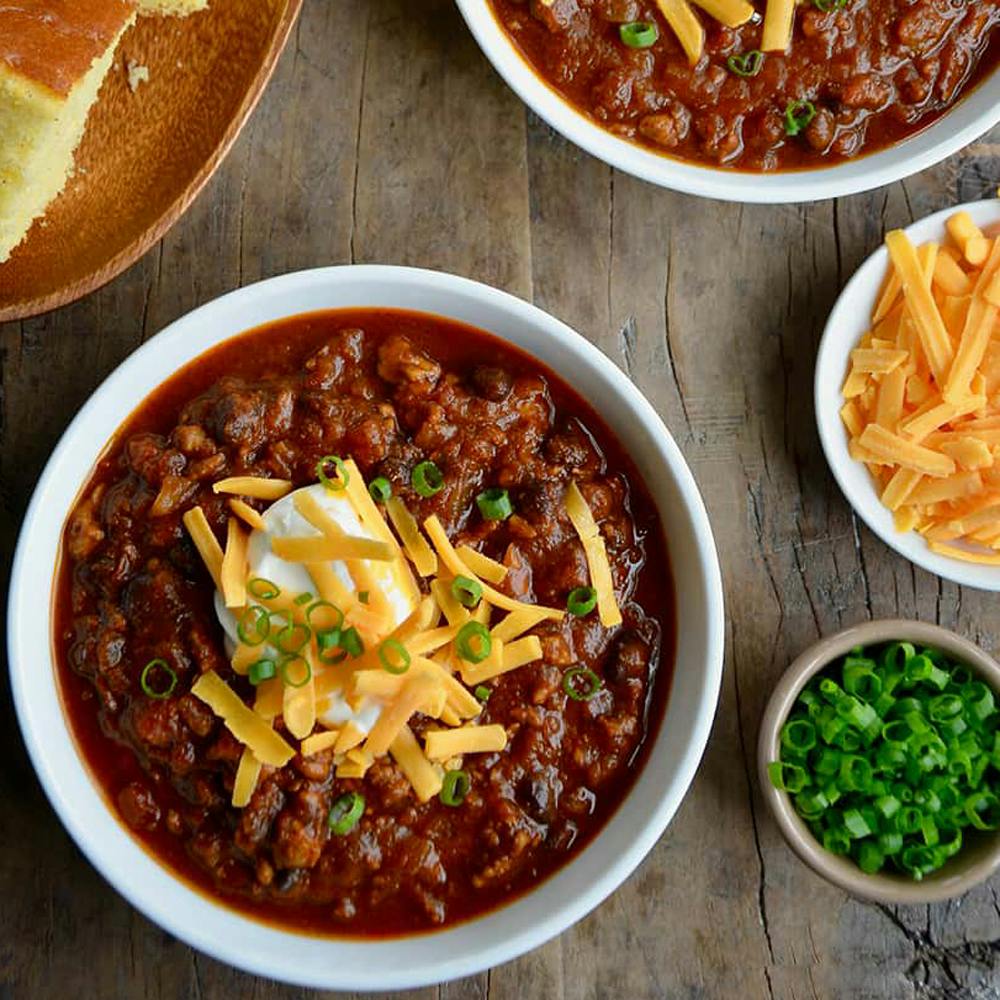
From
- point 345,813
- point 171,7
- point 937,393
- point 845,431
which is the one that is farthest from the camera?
point 845,431

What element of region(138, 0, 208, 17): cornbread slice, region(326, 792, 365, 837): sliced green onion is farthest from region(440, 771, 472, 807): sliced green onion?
region(138, 0, 208, 17): cornbread slice

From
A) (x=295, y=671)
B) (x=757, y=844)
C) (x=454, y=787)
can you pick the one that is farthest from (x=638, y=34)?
(x=757, y=844)

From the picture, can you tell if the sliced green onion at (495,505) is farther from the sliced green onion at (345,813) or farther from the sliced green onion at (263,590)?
the sliced green onion at (345,813)

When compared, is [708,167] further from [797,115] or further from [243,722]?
[243,722]

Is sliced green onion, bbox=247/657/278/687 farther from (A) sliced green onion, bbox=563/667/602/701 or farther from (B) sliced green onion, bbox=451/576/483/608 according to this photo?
(A) sliced green onion, bbox=563/667/602/701

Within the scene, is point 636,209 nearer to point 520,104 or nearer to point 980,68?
point 520,104

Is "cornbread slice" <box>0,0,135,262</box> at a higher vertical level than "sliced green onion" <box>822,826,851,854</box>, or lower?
higher

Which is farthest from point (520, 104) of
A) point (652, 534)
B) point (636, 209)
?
point (652, 534)

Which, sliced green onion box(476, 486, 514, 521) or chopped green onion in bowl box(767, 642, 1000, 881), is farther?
chopped green onion in bowl box(767, 642, 1000, 881)
